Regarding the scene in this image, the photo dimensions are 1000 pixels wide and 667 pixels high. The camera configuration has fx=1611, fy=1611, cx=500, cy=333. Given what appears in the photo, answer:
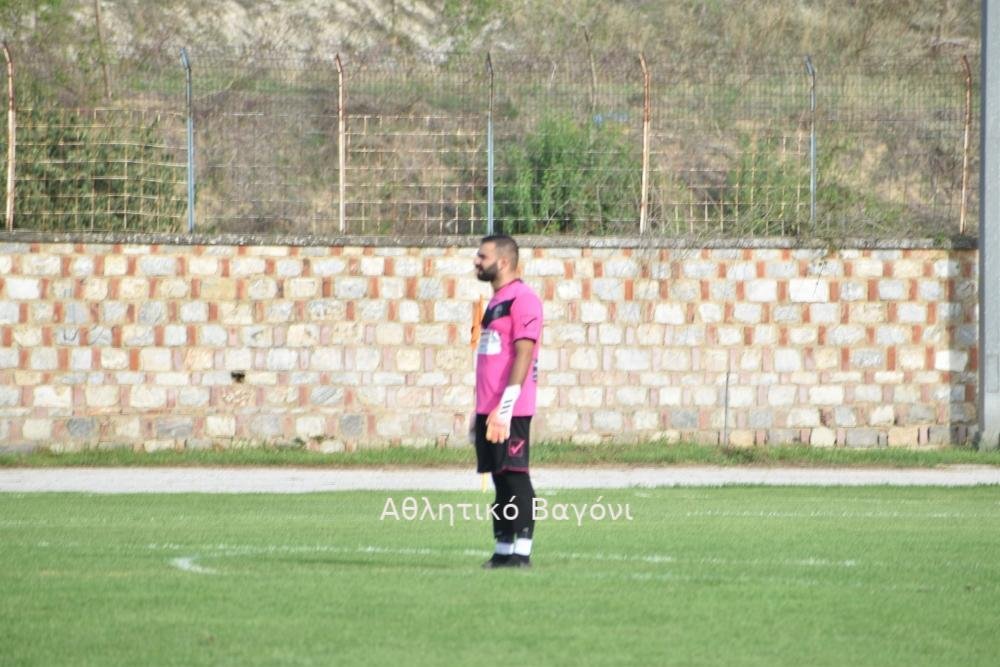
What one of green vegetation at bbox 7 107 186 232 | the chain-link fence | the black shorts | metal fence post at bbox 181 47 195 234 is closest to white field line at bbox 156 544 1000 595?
the black shorts

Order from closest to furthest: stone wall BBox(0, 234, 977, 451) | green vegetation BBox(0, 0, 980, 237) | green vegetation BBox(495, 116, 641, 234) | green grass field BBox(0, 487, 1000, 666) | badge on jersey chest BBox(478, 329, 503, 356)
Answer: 1. green grass field BBox(0, 487, 1000, 666)
2. badge on jersey chest BBox(478, 329, 503, 356)
3. stone wall BBox(0, 234, 977, 451)
4. green vegetation BBox(0, 0, 980, 237)
5. green vegetation BBox(495, 116, 641, 234)

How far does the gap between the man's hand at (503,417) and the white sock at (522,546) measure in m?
0.59

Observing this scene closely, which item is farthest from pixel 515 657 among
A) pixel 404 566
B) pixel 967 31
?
pixel 967 31

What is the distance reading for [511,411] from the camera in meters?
8.98

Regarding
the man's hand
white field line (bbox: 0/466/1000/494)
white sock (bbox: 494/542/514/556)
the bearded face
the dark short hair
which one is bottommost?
white field line (bbox: 0/466/1000/494)

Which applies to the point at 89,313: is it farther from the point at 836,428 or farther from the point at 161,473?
the point at 836,428

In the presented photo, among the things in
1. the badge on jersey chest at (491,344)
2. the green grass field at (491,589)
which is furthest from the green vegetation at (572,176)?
the badge on jersey chest at (491,344)

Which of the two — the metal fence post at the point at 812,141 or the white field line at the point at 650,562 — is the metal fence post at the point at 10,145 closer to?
the metal fence post at the point at 812,141

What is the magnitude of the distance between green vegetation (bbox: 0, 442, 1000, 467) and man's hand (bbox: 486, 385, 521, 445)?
10.0 m

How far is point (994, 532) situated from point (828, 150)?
1138 cm

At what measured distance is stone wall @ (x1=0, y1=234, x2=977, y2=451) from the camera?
1919 cm

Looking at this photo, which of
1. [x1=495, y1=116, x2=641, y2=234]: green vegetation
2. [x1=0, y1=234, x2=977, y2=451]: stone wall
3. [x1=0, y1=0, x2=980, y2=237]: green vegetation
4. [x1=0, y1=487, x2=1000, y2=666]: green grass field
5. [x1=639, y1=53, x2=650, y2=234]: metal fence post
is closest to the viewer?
[x1=0, y1=487, x2=1000, y2=666]: green grass field

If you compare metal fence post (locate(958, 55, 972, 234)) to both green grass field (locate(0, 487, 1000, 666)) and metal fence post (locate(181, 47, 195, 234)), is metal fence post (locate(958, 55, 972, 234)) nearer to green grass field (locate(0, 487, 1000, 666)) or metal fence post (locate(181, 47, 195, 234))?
green grass field (locate(0, 487, 1000, 666))

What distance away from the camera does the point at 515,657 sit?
6.47 metres
